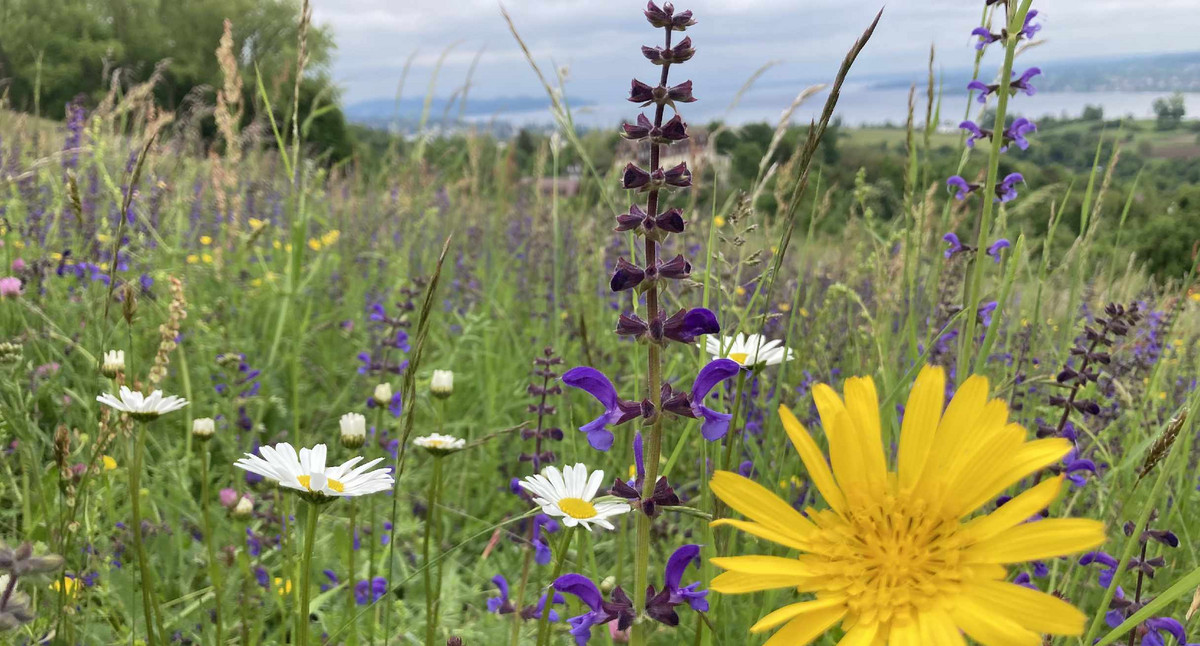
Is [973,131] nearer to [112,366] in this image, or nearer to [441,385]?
[441,385]

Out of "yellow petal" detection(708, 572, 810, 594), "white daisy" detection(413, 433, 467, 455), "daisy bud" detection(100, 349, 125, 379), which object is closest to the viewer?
"yellow petal" detection(708, 572, 810, 594)

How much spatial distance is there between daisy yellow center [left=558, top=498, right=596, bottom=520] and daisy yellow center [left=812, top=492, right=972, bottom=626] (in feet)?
1.49

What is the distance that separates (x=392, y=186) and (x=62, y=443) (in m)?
5.46

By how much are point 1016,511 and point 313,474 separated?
89 centimetres

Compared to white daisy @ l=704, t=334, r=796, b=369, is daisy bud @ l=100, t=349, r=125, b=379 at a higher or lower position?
lower

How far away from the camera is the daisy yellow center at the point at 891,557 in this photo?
81 cm

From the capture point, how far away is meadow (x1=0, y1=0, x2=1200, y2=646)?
841 mm

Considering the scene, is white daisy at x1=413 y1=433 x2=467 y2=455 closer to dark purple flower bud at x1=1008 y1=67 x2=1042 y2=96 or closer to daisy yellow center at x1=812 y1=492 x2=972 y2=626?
daisy yellow center at x1=812 y1=492 x2=972 y2=626

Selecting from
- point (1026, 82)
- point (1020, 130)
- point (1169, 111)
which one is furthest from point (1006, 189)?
point (1169, 111)

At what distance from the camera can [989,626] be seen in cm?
71

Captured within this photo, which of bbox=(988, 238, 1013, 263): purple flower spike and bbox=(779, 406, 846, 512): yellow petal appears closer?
bbox=(779, 406, 846, 512): yellow petal

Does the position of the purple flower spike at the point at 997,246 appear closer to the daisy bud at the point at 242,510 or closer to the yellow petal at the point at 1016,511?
the yellow petal at the point at 1016,511

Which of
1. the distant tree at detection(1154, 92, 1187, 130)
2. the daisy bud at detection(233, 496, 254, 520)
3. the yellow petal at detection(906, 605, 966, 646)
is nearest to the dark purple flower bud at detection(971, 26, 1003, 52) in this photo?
the yellow petal at detection(906, 605, 966, 646)

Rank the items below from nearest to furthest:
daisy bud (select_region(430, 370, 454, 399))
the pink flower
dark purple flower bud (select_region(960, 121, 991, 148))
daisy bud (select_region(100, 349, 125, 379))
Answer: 1. daisy bud (select_region(100, 349, 125, 379))
2. daisy bud (select_region(430, 370, 454, 399))
3. dark purple flower bud (select_region(960, 121, 991, 148))
4. the pink flower
